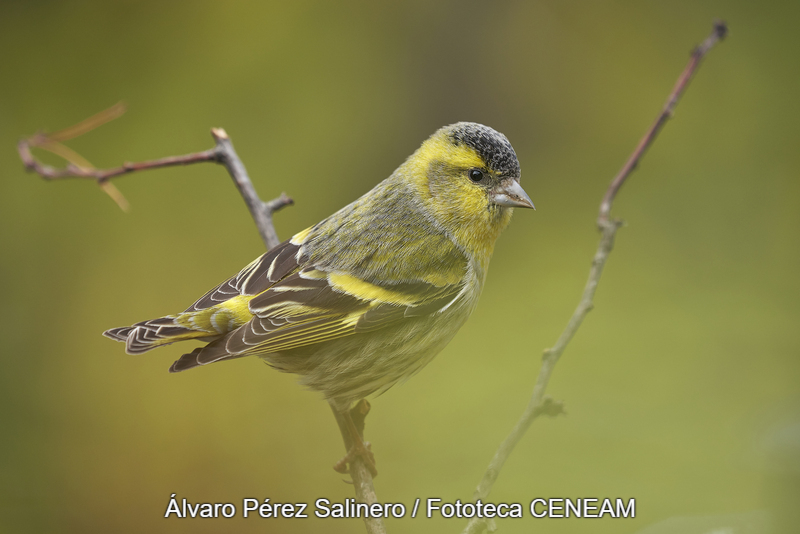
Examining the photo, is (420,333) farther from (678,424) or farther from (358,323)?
(678,424)

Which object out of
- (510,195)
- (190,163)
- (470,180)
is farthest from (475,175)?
(190,163)

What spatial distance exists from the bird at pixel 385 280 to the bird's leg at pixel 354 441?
0.13 meters

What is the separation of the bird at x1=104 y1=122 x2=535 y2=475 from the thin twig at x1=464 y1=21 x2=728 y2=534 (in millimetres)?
386

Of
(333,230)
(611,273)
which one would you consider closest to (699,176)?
(611,273)

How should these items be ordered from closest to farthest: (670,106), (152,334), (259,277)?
(670,106) < (152,334) < (259,277)

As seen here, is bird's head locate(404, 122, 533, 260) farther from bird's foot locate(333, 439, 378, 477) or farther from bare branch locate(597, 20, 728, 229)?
bird's foot locate(333, 439, 378, 477)

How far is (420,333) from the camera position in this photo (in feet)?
7.47

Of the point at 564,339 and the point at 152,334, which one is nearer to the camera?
the point at 564,339

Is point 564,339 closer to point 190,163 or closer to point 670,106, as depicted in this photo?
point 670,106

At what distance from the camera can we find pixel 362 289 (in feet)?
7.35

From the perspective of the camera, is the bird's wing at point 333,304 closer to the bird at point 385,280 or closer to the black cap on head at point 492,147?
the bird at point 385,280

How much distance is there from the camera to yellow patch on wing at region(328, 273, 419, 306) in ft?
7.32

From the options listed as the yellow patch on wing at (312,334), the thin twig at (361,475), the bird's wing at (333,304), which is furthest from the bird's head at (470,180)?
the thin twig at (361,475)

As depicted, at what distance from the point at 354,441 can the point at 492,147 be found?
1263 millimetres
